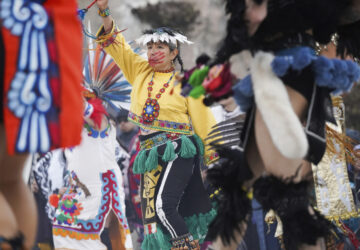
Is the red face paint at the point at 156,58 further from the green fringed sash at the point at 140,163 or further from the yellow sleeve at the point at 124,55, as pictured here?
the green fringed sash at the point at 140,163

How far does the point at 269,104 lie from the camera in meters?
2.89

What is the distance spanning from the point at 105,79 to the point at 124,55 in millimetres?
1038

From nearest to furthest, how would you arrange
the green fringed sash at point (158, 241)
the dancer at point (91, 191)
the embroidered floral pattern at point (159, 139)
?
1. the green fringed sash at point (158, 241)
2. the embroidered floral pattern at point (159, 139)
3. the dancer at point (91, 191)

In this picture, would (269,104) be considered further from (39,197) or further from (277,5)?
(39,197)

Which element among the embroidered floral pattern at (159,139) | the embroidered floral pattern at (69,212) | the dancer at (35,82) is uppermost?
the dancer at (35,82)

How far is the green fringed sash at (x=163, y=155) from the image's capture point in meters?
5.03

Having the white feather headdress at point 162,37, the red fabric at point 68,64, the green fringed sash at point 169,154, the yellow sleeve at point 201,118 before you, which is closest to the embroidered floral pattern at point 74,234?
the green fringed sash at point 169,154

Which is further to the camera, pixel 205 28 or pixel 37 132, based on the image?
pixel 205 28

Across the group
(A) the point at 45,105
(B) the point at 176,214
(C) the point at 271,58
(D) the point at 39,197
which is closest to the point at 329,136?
(C) the point at 271,58

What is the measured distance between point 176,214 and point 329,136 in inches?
62.0

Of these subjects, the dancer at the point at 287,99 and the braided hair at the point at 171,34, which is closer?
the dancer at the point at 287,99

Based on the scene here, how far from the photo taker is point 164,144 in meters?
Answer: 5.09

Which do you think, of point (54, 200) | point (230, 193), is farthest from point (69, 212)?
point (230, 193)

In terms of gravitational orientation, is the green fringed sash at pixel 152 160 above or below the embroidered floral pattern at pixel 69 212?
above
